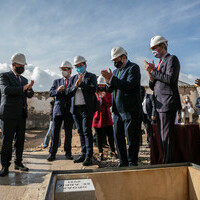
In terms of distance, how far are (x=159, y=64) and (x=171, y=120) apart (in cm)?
84

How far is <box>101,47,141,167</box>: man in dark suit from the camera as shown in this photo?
10.5 ft

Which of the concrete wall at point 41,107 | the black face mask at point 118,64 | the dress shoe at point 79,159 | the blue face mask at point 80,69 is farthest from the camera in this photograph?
the concrete wall at point 41,107

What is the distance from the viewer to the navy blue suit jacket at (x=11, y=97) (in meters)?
3.41

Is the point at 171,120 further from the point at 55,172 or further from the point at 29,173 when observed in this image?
the point at 29,173

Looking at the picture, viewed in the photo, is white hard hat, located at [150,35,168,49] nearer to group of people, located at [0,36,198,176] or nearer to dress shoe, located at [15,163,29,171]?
group of people, located at [0,36,198,176]

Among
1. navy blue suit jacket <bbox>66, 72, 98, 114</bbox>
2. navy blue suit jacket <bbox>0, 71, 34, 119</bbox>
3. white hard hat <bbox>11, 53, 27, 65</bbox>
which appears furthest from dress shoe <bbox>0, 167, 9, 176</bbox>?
white hard hat <bbox>11, 53, 27, 65</bbox>

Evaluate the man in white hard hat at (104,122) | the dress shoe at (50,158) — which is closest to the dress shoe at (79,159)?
the dress shoe at (50,158)

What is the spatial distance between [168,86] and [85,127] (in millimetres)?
1748

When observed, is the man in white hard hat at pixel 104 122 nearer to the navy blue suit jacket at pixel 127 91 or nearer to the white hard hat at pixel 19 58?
the navy blue suit jacket at pixel 127 91

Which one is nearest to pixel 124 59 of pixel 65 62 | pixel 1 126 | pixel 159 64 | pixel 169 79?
pixel 159 64

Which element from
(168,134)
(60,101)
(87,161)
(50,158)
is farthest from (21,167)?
(168,134)

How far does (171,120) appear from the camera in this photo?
2865 millimetres

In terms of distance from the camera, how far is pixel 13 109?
11.4 ft

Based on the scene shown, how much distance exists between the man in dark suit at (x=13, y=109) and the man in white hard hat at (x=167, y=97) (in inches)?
78.6
